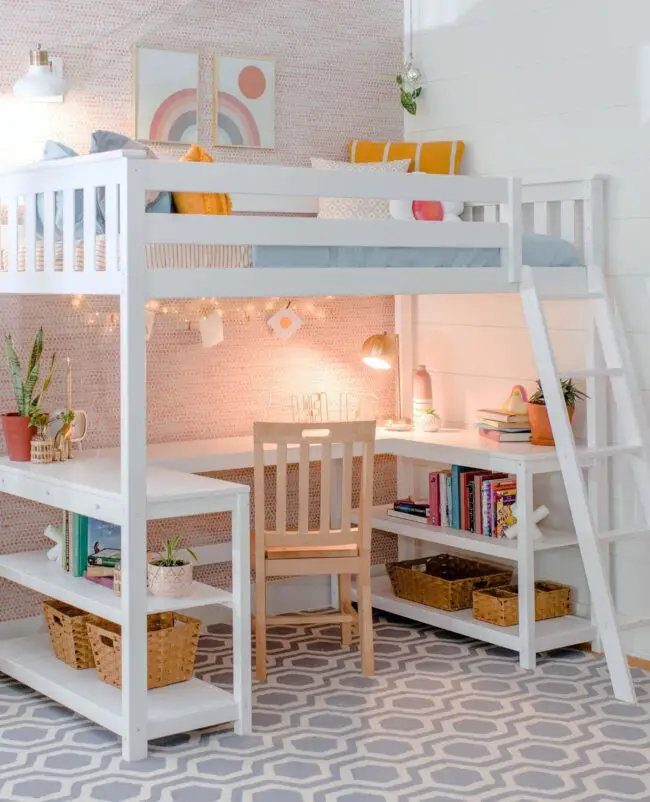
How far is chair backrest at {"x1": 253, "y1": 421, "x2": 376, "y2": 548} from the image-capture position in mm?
3877

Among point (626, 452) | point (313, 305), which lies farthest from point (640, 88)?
point (313, 305)

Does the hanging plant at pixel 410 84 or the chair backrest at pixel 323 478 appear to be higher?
the hanging plant at pixel 410 84

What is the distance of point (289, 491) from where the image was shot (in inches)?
192

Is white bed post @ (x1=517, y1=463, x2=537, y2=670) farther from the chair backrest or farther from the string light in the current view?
the string light

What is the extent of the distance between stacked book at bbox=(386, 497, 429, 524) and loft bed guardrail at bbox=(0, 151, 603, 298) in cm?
107

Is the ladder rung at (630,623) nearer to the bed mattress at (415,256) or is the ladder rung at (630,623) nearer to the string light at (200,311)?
the bed mattress at (415,256)

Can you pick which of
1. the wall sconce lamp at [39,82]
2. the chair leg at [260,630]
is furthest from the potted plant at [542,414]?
the wall sconce lamp at [39,82]

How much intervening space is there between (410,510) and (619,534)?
3.35ft

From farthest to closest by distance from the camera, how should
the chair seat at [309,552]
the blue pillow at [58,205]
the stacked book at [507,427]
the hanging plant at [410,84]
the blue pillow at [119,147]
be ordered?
the hanging plant at [410,84]
the stacked book at [507,427]
the chair seat at [309,552]
the blue pillow at [58,205]
the blue pillow at [119,147]

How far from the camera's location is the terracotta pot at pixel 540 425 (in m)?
4.32

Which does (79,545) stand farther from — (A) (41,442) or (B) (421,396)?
(B) (421,396)

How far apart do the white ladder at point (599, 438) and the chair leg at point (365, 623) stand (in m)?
0.69

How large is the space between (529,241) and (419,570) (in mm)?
1396

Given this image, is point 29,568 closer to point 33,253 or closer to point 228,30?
point 33,253
